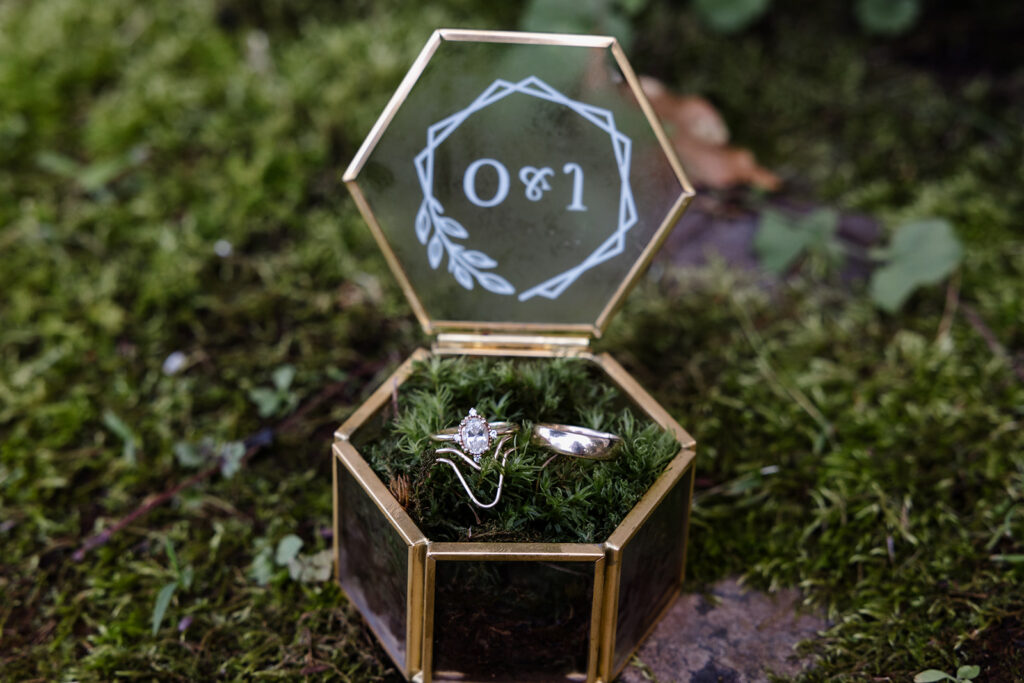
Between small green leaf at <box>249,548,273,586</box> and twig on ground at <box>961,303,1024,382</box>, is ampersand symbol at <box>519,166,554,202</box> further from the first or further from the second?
twig on ground at <box>961,303,1024,382</box>

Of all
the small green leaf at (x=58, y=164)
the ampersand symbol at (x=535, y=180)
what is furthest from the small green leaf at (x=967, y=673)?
the small green leaf at (x=58, y=164)

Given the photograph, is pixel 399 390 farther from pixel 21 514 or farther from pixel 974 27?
pixel 974 27

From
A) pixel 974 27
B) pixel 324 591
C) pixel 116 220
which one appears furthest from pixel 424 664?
pixel 974 27

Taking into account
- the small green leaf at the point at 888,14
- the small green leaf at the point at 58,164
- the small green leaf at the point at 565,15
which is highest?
the small green leaf at the point at 565,15

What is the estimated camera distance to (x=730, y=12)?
2375 mm

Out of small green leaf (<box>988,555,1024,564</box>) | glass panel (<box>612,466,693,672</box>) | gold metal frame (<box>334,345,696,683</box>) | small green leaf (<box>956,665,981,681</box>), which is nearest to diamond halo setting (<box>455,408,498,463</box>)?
gold metal frame (<box>334,345,696,683</box>)

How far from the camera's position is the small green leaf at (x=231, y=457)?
1.66m

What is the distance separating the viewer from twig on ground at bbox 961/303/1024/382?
181 cm

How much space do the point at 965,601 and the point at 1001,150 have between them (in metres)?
1.38

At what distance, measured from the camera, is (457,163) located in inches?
A: 55.7

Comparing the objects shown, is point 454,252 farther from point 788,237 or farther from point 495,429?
point 788,237

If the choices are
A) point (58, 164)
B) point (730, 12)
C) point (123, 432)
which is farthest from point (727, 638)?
point (58, 164)

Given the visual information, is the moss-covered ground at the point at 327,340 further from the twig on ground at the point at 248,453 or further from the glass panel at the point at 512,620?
the glass panel at the point at 512,620

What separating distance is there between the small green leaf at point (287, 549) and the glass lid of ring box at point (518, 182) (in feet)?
1.44
